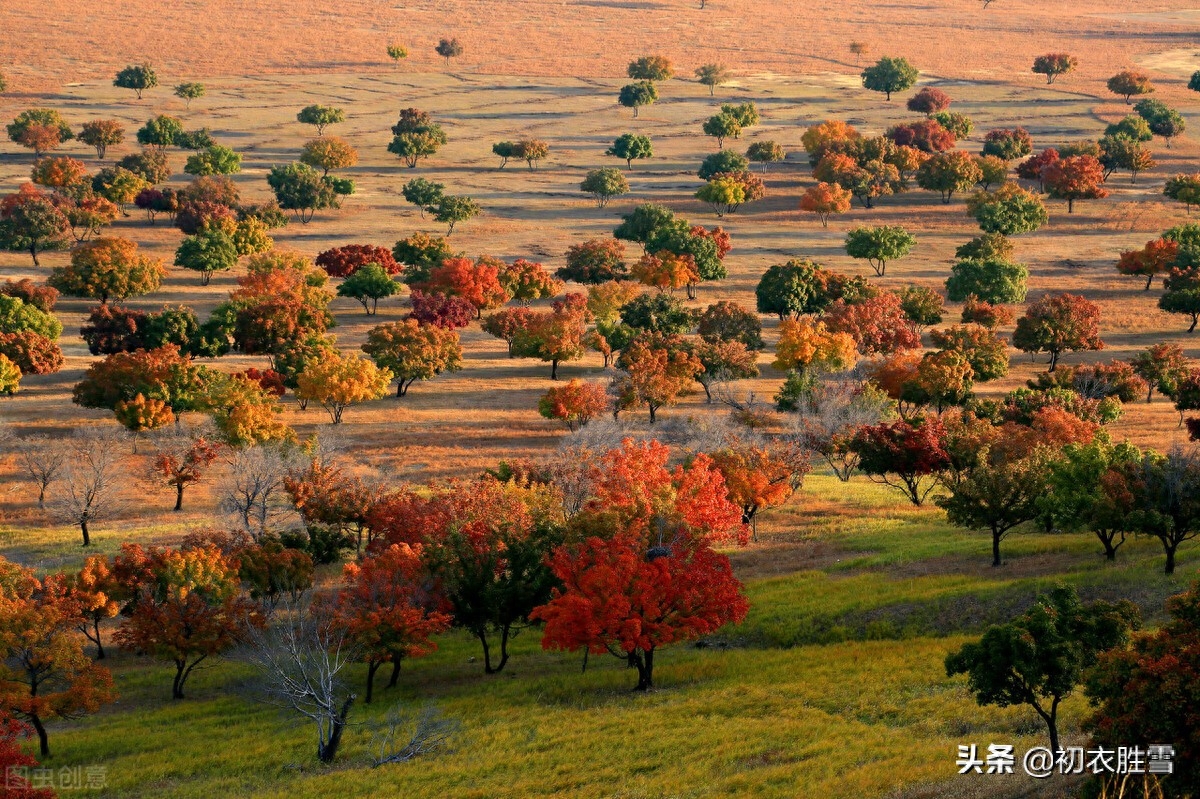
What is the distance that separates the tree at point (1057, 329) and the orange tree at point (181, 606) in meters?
77.2

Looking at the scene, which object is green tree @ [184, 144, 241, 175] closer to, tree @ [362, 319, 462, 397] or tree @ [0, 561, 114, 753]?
tree @ [362, 319, 462, 397]

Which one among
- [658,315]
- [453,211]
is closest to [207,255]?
[453,211]

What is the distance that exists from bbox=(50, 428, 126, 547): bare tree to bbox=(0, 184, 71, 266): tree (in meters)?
69.8

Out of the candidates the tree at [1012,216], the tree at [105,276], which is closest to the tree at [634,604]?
the tree at [105,276]

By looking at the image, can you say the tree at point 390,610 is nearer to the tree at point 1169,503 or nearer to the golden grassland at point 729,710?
the golden grassland at point 729,710

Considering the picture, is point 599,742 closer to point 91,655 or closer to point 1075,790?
point 1075,790

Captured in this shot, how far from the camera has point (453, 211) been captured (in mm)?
172125

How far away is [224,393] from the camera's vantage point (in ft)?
314

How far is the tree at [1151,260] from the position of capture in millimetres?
143750

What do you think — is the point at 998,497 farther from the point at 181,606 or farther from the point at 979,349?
the point at 979,349

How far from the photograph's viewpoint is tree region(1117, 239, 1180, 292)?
144 m

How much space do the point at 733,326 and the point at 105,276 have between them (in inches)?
2448

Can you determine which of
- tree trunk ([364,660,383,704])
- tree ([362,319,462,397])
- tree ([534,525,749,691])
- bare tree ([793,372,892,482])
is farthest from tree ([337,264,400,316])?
tree ([534,525,749,691])

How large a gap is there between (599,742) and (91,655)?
29.8m
